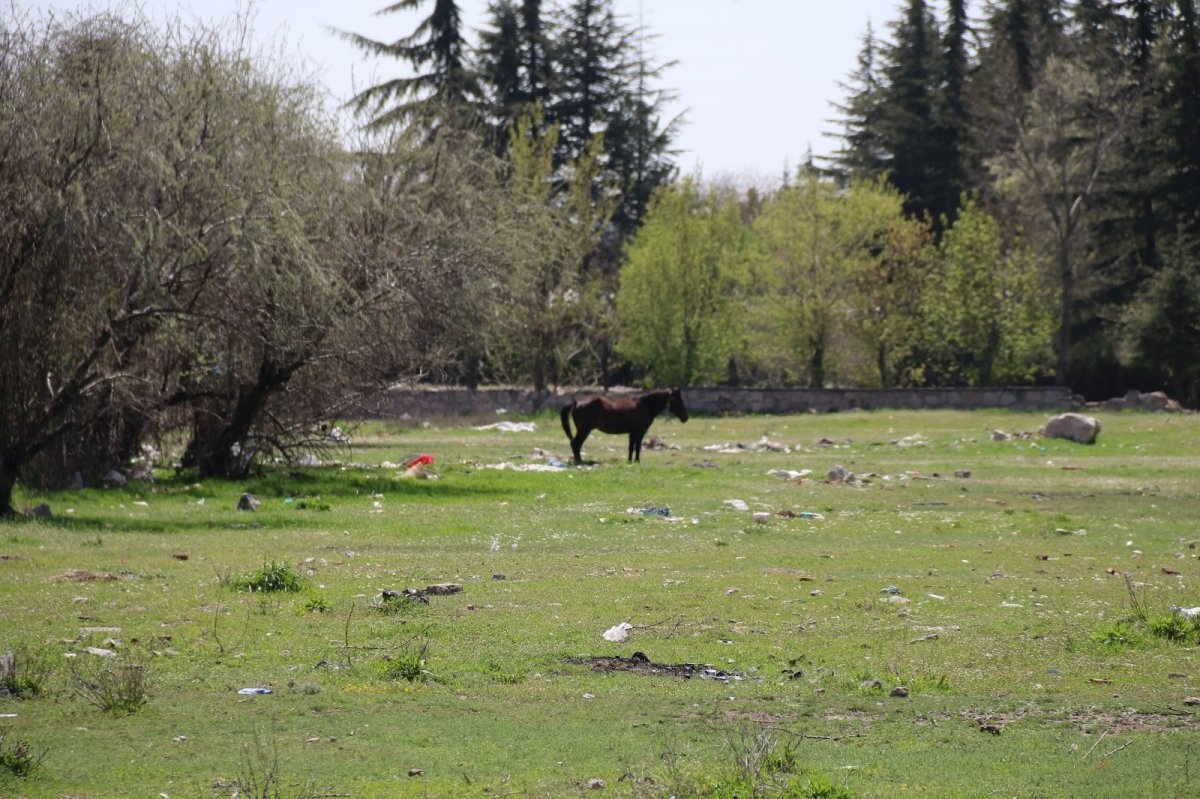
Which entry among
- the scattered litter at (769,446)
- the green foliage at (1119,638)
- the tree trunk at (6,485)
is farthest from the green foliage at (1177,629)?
the scattered litter at (769,446)

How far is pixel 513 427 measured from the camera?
139 ft

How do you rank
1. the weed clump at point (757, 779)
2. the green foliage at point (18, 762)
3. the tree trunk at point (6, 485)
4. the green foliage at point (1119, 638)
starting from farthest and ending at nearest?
the tree trunk at point (6, 485), the green foliage at point (1119, 638), the green foliage at point (18, 762), the weed clump at point (757, 779)

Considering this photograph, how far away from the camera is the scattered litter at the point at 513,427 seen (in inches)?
1631

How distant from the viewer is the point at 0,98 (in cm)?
1788

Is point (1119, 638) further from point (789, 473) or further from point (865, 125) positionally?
point (865, 125)

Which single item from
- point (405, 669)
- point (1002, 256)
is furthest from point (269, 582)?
point (1002, 256)

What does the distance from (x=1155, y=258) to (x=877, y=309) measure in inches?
446

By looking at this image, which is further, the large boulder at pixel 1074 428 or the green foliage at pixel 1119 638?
the large boulder at pixel 1074 428

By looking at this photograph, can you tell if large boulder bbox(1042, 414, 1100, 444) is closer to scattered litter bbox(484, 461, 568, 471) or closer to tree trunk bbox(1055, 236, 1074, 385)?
scattered litter bbox(484, 461, 568, 471)

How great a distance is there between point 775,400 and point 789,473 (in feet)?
79.9

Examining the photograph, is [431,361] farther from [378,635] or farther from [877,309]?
[877,309]

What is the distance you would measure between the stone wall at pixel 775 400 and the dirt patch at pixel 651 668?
35853 mm

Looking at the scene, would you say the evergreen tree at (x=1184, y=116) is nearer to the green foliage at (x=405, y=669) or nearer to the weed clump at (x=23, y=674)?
the green foliage at (x=405, y=669)

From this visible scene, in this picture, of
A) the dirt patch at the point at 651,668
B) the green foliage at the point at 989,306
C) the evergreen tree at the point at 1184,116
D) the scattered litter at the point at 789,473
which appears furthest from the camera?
the green foliage at the point at 989,306
